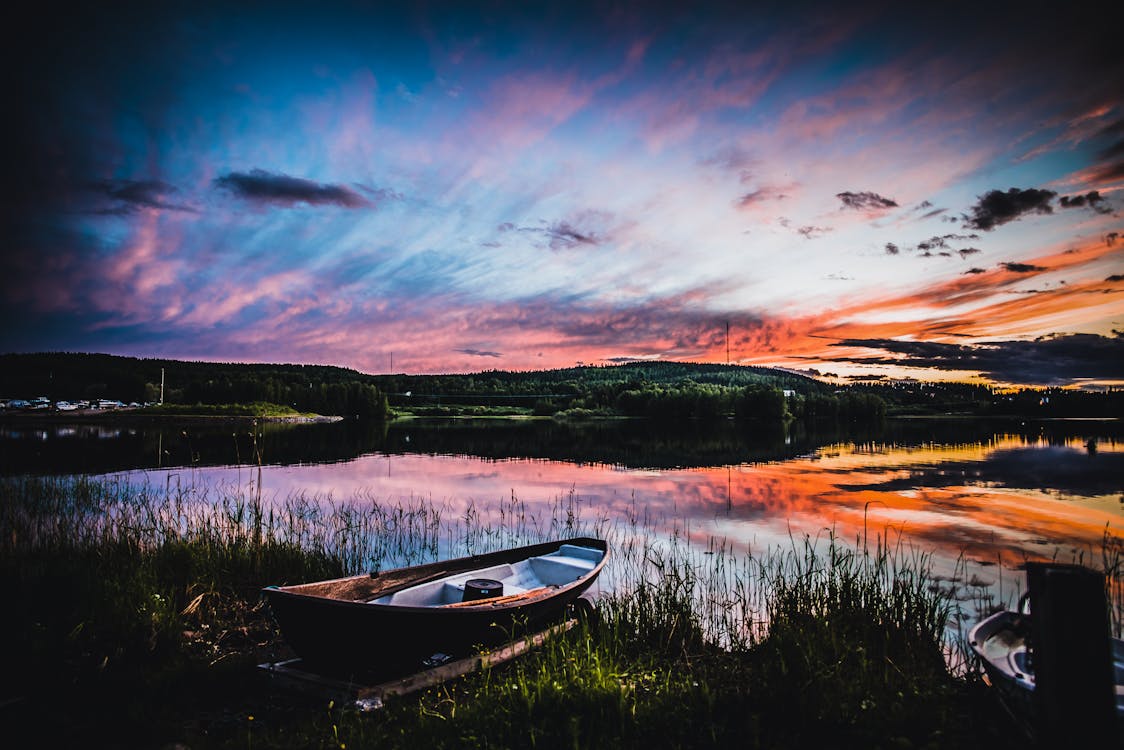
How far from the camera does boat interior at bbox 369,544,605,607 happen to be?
8.92 metres

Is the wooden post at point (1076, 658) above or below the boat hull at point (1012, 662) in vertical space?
above

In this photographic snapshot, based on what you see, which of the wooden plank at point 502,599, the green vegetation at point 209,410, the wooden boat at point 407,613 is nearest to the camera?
the wooden boat at point 407,613

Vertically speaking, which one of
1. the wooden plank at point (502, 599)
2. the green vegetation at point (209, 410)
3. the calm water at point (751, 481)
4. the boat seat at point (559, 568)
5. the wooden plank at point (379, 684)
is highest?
the green vegetation at point (209, 410)

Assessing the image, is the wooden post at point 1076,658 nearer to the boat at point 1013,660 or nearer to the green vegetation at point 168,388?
the boat at point 1013,660

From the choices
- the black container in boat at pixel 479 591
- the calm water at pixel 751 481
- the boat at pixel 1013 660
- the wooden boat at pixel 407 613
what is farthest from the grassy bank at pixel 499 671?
the calm water at pixel 751 481

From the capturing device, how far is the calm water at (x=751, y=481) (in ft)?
61.7

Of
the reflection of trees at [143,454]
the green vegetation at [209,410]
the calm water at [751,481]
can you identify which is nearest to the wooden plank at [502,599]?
the calm water at [751,481]

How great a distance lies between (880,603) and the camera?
942 centimetres

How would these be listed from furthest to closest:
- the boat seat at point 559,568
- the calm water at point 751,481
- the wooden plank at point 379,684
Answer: the calm water at point 751,481, the boat seat at point 559,568, the wooden plank at point 379,684

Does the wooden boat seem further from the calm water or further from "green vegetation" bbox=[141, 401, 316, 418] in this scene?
"green vegetation" bbox=[141, 401, 316, 418]

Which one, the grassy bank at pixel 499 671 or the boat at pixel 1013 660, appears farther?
the grassy bank at pixel 499 671

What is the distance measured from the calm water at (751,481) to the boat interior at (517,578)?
6.67 metres

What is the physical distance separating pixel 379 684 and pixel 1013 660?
7.42 m

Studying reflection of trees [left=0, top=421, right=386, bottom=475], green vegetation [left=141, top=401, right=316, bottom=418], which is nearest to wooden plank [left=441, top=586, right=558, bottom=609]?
reflection of trees [left=0, top=421, right=386, bottom=475]
